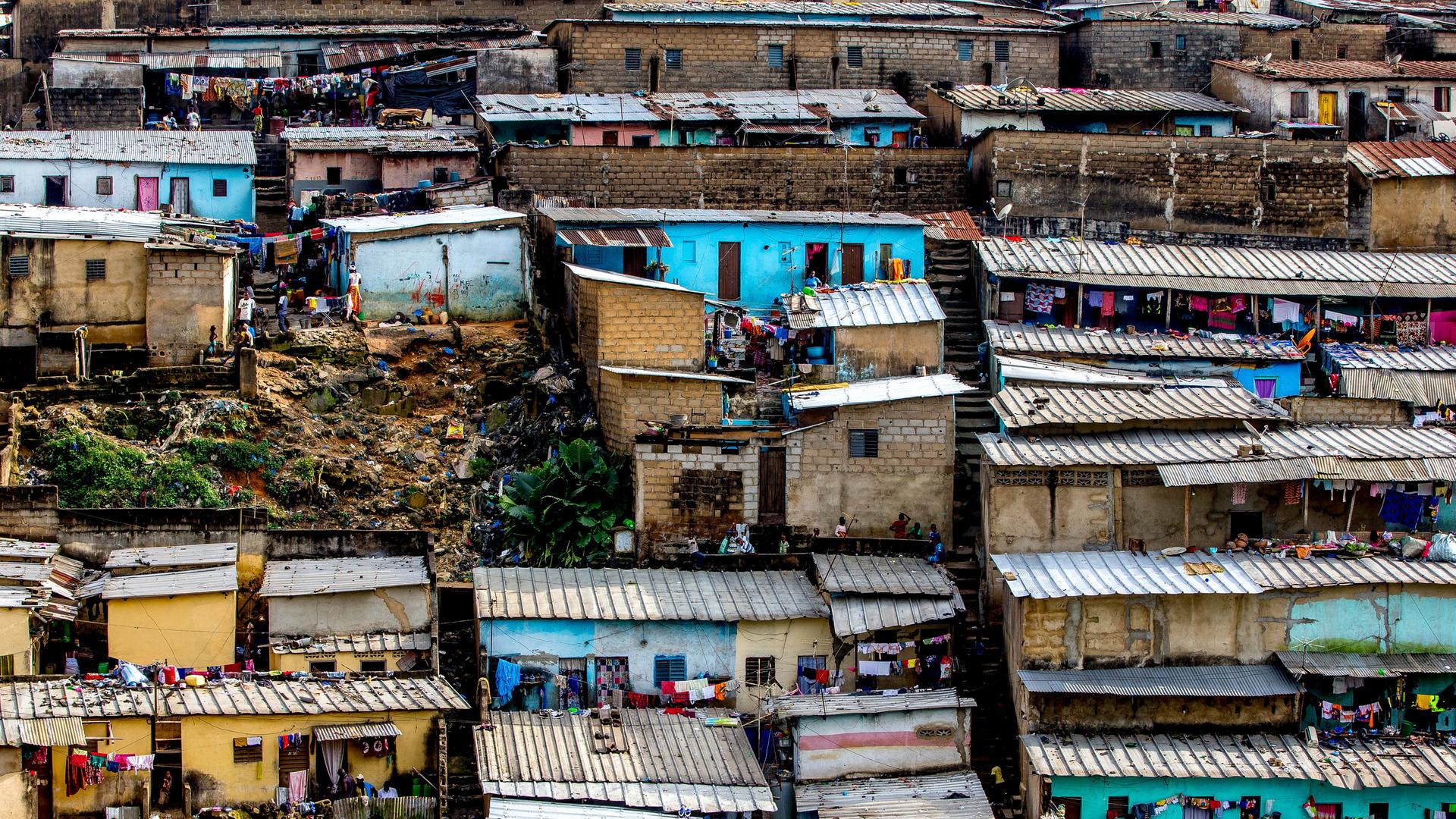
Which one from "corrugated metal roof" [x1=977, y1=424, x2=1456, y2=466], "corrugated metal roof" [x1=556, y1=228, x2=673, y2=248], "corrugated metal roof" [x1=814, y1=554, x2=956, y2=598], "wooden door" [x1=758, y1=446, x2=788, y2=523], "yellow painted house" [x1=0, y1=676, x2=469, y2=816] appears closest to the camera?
"yellow painted house" [x1=0, y1=676, x2=469, y2=816]

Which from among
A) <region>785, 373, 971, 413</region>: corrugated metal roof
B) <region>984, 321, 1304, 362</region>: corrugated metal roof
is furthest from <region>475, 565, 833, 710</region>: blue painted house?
<region>984, 321, 1304, 362</region>: corrugated metal roof

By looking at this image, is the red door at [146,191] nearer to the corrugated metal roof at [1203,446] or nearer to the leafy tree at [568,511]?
the leafy tree at [568,511]

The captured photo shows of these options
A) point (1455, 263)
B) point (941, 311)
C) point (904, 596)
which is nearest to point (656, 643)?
point (904, 596)

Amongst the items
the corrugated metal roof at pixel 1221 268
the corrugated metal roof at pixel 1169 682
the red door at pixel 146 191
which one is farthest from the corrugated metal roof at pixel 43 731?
the corrugated metal roof at pixel 1221 268

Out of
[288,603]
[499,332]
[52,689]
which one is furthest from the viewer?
[499,332]

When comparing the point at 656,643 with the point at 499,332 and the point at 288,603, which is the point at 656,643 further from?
the point at 499,332

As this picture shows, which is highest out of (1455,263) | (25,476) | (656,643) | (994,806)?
(1455,263)

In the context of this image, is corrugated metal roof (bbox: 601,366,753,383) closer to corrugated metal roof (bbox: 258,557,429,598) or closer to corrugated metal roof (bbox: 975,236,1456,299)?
corrugated metal roof (bbox: 258,557,429,598)
